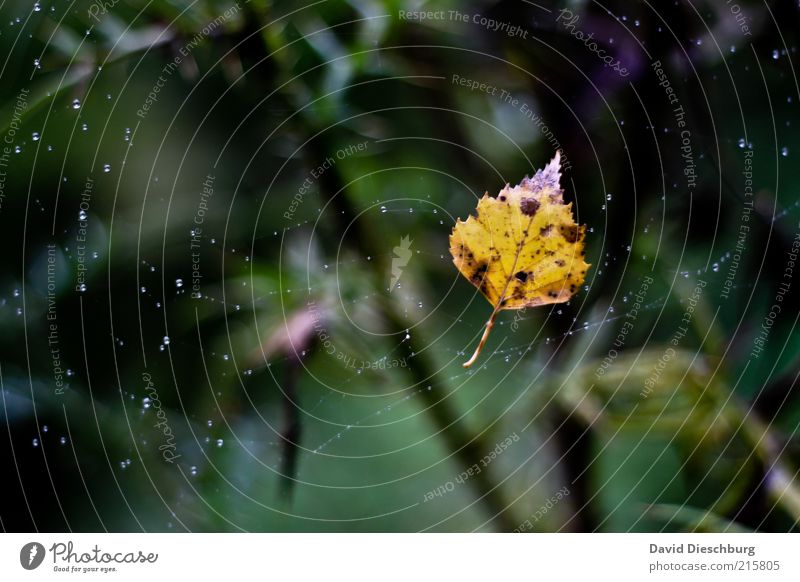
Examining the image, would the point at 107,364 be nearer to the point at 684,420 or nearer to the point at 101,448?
the point at 101,448

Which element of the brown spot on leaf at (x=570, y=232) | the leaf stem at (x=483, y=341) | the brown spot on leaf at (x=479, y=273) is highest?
the brown spot on leaf at (x=570, y=232)

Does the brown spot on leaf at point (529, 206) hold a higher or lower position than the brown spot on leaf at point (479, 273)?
higher

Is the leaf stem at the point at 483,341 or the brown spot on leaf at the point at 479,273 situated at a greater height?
the brown spot on leaf at the point at 479,273

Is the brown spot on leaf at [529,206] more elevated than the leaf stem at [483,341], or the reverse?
the brown spot on leaf at [529,206]

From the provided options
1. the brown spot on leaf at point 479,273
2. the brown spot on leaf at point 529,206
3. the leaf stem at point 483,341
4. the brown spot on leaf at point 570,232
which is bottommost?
the leaf stem at point 483,341
